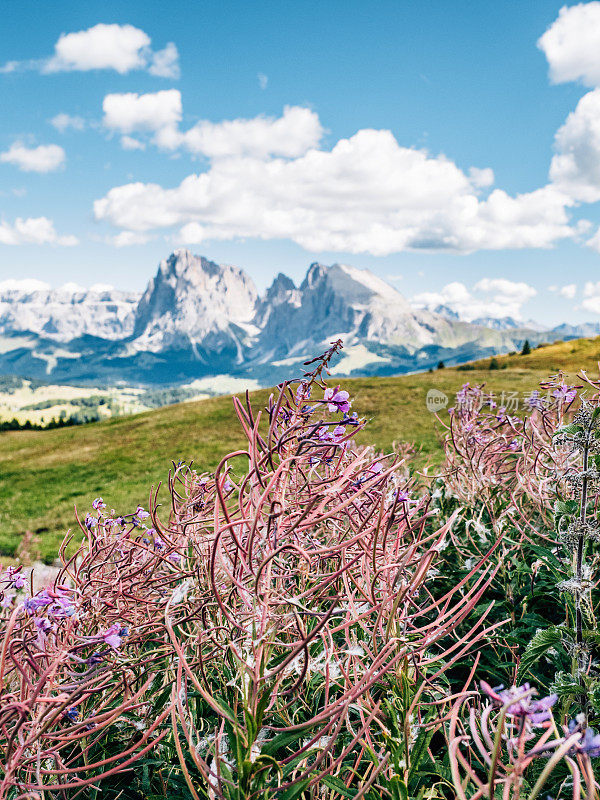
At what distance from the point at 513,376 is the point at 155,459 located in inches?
1259

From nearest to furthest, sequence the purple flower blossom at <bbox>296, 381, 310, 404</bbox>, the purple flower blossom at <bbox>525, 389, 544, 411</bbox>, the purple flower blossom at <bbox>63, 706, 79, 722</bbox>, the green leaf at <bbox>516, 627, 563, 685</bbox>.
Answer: the purple flower blossom at <bbox>63, 706, 79, 722</bbox>, the purple flower blossom at <bbox>296, 381, 310, 404</bbox>, the green leaf at <bbox>516, 627, 563, 685</bbox>, the purple flower blossom at <bbox>525, 389, 544, 411</bbox>

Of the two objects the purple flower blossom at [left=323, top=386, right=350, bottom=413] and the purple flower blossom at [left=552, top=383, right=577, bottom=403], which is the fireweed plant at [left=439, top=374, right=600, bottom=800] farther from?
the purple flower blossom at [left=323, top=386, right=350, bottom=413]

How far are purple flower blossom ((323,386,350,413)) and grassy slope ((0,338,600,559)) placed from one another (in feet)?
32.4

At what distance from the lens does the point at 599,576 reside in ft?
11.1

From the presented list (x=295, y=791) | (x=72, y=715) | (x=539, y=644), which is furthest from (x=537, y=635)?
(x=72, y=715)

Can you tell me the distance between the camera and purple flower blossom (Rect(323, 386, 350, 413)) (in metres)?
1.93

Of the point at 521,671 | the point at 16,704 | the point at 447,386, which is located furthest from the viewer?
the point at 447,386

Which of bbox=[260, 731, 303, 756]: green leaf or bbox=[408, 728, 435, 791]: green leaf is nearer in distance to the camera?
bbox=[260, 731, 303, 756]: green leaf

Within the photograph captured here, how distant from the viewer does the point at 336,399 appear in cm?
198

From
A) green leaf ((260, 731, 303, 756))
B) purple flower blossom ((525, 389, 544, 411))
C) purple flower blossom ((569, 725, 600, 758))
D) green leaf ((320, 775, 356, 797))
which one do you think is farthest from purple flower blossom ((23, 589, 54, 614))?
purple flower blossom ((525, 389, 544, 411))

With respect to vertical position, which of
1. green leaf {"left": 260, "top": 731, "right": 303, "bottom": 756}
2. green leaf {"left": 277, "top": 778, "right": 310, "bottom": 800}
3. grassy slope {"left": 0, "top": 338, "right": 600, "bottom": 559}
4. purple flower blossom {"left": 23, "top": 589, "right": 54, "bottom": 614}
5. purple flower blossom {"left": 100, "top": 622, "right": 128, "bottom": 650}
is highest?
purple flower blossom {"left": 23, "top": 589, "right": 54, "bottom": 614}

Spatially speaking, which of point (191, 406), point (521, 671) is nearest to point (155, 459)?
point (191, 406)

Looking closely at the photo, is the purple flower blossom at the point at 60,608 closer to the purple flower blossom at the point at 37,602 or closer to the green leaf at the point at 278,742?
the purple flower blossom at the point at 37,602

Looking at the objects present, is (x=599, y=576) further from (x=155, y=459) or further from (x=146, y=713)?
(x=155, y=459)
